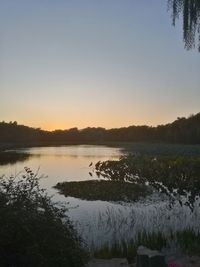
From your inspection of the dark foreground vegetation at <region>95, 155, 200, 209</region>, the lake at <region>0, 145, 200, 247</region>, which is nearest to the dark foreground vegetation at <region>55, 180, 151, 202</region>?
the dark foreground vegetation at <region>95, 155, 200, 209</region>

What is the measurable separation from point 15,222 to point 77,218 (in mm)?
10741

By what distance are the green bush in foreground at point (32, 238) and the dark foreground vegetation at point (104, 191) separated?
17527 millimetres

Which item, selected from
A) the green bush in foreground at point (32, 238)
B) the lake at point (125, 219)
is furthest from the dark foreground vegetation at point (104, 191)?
the green bush in foreground at point (32, 238)

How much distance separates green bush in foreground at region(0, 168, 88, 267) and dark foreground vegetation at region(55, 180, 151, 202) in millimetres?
17527

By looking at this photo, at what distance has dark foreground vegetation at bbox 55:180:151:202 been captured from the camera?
2698 cm

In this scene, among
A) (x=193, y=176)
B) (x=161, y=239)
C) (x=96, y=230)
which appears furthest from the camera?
(x=193, y=176)

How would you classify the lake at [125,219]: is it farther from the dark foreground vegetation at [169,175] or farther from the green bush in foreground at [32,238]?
the green bush in foreground at [32,238]

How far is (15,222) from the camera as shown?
815cm

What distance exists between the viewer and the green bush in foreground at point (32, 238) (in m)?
7.99

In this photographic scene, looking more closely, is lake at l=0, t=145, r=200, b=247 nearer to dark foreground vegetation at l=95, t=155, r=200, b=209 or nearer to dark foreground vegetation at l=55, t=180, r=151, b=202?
dark foreground vegetation at l=95, t=155, r=200, b=209

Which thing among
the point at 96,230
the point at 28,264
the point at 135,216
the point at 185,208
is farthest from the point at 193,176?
the point at 28,264

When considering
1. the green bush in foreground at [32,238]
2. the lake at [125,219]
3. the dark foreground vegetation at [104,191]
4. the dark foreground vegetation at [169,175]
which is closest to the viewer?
the green bush in foreground at [32,238]

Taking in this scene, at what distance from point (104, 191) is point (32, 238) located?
2087cm

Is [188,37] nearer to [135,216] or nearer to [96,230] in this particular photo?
[96,230]
